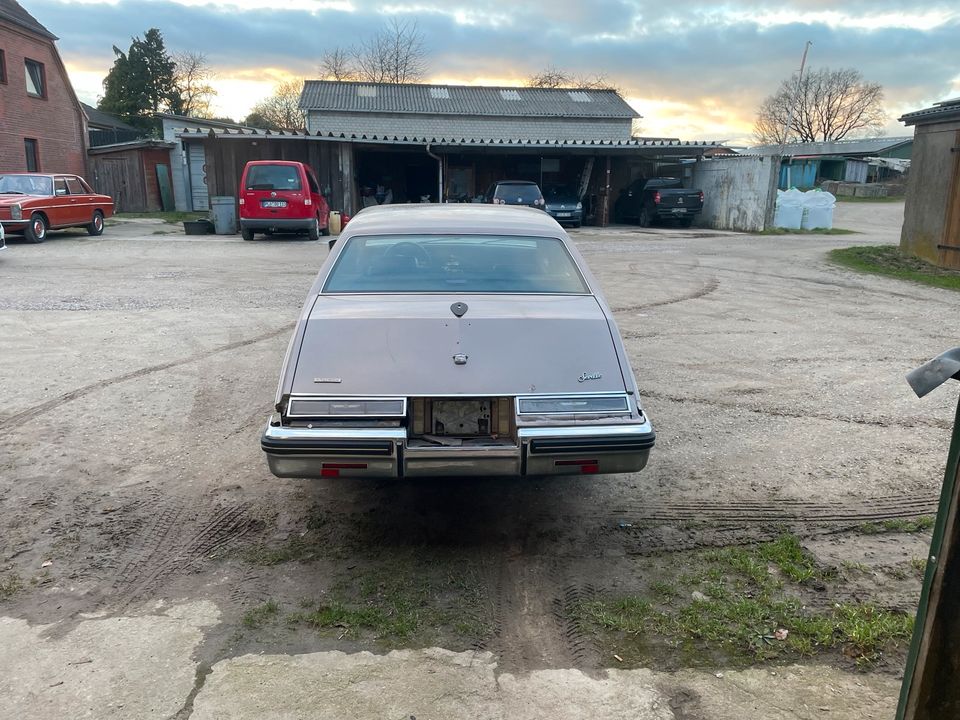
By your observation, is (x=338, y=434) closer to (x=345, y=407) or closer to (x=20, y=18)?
(x=345, y=407)

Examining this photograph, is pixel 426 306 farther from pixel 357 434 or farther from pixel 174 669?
pixel 174 669

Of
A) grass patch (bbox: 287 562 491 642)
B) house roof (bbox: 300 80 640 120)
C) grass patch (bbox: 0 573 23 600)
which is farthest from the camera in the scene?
house roof (bbox: 300 80 640 120)

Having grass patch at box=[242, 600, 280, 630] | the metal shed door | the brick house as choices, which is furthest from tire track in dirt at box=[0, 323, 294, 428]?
the metal shed door

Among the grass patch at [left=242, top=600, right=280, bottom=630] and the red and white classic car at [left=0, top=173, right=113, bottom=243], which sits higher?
the red and white classic car at [left=0, top=173, right=113, bottom=243]

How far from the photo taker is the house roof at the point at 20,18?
2526 centimetres

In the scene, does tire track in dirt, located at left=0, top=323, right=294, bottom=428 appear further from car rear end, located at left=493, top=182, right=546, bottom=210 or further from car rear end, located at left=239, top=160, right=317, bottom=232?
car rear end, located at left=493, top=182, right=546, bottom=210

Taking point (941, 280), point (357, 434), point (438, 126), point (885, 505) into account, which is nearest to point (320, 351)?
point (357, 434)

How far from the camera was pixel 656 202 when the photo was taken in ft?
82.5

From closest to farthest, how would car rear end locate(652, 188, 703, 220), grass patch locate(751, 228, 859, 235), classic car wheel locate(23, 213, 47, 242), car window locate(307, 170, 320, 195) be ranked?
classic car wheel locate(23, 213, 47, 242) < car window locate(307, 170, 320, 195) < grass patch locate(751, 228, 859, 235) < car rear end locate(652, 188, 703, 220)

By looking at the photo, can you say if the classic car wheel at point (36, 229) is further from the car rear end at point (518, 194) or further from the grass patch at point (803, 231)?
the grass patch at point (803, 231)

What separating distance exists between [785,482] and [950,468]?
2.80 m

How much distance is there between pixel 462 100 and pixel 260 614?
34872 millimetres

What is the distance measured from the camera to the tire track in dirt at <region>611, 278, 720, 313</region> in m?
10.1

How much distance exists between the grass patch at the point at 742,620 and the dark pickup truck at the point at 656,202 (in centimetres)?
2287
